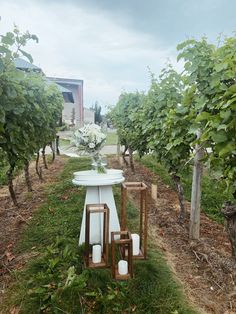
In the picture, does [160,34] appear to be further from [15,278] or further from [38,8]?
[15,278]

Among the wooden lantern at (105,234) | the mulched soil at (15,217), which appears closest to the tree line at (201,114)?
the wooden lantern at (105,234)

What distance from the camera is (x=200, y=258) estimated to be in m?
3.25

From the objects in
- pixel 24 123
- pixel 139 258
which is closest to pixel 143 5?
pixel 24 123

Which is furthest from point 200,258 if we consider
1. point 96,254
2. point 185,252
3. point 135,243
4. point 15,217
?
point 15,217

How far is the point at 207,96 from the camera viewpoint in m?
2.53

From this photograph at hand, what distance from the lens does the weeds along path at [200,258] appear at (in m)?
2.57

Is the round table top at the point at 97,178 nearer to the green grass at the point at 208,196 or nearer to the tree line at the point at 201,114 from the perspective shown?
the tree line at the point at 201,114

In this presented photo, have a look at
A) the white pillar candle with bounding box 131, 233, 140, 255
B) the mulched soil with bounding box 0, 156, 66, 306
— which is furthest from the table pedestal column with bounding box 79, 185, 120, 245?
the mulched soil with bounding box 0, 156, 66, 306

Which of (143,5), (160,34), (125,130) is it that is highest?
(143,5)

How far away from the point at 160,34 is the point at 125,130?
3712mm

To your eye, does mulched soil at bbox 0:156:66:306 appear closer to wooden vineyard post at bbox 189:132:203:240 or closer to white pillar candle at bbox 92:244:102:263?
white pillar candle at bbox 92:244:102:263

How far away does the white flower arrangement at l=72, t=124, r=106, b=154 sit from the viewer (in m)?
3.09

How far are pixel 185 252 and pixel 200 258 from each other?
9.1 inches

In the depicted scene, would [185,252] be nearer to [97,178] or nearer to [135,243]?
[135,243]
